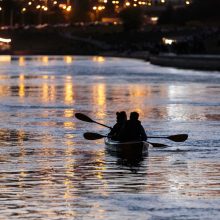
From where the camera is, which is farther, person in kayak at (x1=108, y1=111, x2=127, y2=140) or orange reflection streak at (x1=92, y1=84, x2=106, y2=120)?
orange reflection streak at (x1=92, y1=84, x2=106, y2=120)

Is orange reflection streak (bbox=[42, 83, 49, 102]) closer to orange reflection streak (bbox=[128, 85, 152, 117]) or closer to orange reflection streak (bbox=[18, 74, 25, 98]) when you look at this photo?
orange reflection streak (bbox=[18, 74, 25, 98])

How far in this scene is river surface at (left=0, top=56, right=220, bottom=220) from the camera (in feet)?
61.0

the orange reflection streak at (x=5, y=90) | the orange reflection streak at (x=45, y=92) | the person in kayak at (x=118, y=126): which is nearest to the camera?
the person in kayak at (x=118, y=126)

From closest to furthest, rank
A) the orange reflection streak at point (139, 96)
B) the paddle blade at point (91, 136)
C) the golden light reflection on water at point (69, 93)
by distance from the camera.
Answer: the paddle blade at point (91, 136)
the orange reflection streak at point (139, 96)
the golden light reflection on water at point (69, 93)

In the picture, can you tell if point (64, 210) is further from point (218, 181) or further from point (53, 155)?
point (53, 155)

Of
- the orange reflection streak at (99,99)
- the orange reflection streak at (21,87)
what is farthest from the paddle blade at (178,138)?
the orange reflection streak at (21,87)

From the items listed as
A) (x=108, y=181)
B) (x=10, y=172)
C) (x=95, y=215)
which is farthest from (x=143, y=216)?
(x=10, y=172)

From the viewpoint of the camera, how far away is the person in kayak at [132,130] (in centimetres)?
2559

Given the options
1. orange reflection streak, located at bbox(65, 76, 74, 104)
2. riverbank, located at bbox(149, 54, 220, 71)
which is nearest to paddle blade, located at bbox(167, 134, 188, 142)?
orange reflection streak, located at bbox(65, 76, 74, 104)

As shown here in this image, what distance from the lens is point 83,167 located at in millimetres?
Answer: 23969

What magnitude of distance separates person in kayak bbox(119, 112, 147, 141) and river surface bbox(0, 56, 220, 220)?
1.40 ft

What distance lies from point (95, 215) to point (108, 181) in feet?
12.4

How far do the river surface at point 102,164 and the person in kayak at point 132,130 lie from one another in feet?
1.40

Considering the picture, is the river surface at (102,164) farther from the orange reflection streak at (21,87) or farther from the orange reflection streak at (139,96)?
the orange reflection streak at (21,87)
